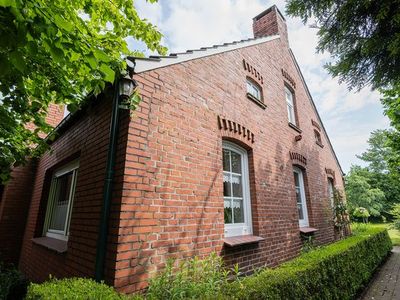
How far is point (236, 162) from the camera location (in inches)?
205

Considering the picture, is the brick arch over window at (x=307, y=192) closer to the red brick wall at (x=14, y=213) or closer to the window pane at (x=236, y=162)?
the window pane at (x=236, y=162)

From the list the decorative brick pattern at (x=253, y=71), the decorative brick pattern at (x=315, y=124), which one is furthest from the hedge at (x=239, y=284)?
the decorative brick pattern at (x=315, y=124)

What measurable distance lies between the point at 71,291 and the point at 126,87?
7.61 ft

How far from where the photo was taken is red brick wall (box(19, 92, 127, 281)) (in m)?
3.16

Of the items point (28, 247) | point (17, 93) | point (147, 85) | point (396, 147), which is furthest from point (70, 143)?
point (396, 147)

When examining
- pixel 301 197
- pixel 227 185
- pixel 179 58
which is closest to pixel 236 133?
pixel 227 185

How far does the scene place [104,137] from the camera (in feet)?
11.8

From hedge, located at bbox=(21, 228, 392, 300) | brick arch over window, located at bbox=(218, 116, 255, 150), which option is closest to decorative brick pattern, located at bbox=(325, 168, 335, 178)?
hedge, located at bbox=(21, 228, 392, 300)

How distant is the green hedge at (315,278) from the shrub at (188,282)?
32cm

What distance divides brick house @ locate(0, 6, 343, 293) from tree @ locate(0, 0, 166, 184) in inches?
22.5

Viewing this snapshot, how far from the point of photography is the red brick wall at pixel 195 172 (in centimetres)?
299

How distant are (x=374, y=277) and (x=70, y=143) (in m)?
9.43

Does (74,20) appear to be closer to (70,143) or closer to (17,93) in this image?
(17,93)

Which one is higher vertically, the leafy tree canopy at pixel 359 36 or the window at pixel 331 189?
the leafy tree canopy at pixel 359 36
